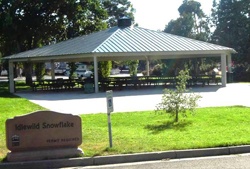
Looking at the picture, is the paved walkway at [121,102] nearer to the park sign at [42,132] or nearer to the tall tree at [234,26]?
the park sign at [42,132]

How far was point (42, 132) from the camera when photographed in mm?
7750

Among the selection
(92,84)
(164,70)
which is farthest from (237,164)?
(164,70)

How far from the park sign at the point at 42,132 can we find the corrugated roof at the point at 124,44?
15870 millimetres

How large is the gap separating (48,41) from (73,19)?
7.23 meters

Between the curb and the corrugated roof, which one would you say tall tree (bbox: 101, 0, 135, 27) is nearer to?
the corrugated roof

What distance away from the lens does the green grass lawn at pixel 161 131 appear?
26.9 feet

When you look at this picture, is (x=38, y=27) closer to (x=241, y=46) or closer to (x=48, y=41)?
(x=48, y=41)

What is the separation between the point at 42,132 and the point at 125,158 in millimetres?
1743

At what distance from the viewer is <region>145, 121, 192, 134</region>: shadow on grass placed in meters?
10.1

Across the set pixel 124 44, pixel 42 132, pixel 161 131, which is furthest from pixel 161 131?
pixel 124 44

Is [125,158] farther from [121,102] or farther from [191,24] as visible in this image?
[191,24]

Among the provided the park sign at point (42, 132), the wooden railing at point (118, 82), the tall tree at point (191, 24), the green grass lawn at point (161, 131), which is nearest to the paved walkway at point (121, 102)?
the green grass lawn at point (161, 131)

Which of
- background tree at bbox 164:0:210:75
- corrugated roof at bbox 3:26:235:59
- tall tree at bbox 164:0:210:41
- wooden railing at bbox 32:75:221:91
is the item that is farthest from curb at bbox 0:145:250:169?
tall tree at bbox 164:0:210:41

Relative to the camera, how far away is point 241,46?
46375mm
